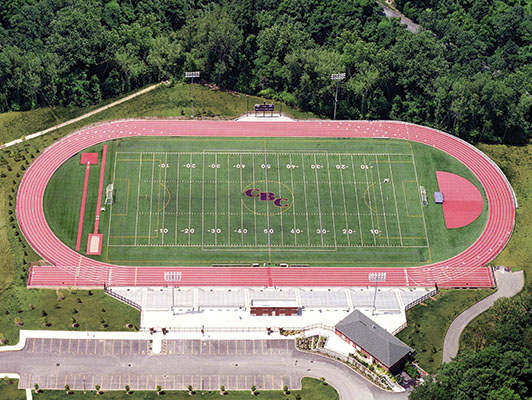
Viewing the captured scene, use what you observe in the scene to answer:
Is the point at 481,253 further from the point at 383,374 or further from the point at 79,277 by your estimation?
the point at 79,277

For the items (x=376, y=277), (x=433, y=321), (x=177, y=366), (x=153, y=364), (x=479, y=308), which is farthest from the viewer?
(x=479, y=308)

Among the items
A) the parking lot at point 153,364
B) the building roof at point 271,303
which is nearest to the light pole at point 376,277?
the building roof at point 271,303

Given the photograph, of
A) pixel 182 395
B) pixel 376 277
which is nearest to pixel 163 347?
pixel 182 395

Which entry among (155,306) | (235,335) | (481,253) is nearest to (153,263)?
(155,306)

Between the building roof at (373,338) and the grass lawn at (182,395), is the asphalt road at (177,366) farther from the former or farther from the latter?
the building roof at (373,338)

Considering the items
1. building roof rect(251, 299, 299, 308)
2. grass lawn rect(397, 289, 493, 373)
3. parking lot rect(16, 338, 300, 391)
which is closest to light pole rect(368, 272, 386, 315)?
grass lawn rect(397, 289, 493, 373)

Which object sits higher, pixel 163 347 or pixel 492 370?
pixel 163 347

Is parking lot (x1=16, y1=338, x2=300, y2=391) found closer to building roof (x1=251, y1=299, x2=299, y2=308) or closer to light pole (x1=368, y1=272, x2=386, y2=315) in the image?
building roof (x1=251, y1=299, x2=299, y2=308)

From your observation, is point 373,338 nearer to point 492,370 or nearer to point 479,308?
point 492,370
